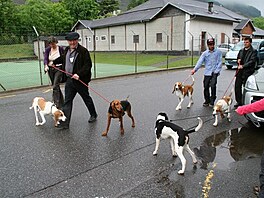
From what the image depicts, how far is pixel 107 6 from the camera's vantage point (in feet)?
221

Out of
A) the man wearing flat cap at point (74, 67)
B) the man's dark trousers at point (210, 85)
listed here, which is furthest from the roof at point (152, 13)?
the man wearing flat cap at point (74, 67)

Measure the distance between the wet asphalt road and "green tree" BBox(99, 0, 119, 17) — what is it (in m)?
65.1

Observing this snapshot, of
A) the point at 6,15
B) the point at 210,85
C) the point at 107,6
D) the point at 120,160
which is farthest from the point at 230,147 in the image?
the point at 107,6

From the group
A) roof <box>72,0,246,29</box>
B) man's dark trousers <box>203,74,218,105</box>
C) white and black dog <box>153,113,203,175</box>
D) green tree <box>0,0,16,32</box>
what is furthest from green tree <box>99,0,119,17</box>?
white and black dog <box>153,113,203,175</box>

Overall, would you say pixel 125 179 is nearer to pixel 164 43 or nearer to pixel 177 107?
pixel 177 107

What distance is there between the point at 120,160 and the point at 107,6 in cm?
6781

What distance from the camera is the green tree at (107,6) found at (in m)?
67.4

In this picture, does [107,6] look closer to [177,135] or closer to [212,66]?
[212,66]

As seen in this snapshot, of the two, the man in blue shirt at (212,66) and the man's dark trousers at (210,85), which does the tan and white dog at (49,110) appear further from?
the man's dark trousers at (210,85)

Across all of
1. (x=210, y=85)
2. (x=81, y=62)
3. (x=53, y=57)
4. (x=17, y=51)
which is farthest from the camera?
(x=17, y=51)

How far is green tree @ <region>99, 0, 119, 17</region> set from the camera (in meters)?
67.4

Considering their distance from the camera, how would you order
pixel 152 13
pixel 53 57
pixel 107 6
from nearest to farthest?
pixel 53 57 < pixel 152 13 < pixel 107 6

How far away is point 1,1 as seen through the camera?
41.5 meters

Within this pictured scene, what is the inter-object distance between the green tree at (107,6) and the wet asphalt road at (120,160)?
65.1m
